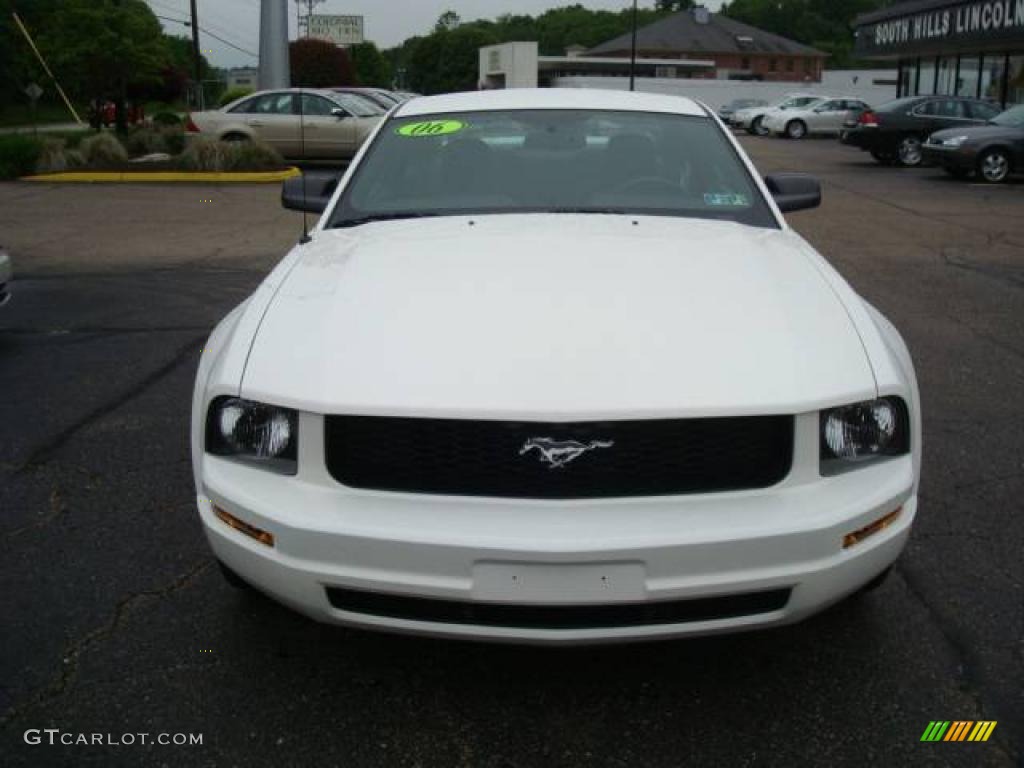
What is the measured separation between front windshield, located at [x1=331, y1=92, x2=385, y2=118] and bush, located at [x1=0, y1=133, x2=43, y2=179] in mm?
5248

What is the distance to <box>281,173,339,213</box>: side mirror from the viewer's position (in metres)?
4.37

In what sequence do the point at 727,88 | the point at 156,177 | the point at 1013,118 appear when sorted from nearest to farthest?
1. the point at 156,177
2. the point at 1013,118
3. the point at 727,88

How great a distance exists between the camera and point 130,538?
372 centimetres

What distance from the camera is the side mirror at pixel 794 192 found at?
14.4 feet

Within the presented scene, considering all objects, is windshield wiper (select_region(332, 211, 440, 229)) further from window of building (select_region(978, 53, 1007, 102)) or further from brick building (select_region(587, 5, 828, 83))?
brick building (select_region(587, 5, 828, 83))

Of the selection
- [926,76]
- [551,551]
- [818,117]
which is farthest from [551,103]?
[926,76]

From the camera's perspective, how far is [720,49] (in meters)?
92.6

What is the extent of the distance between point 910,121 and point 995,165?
4788 millimetres

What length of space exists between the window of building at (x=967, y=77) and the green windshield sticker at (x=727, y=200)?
3416 centimetres

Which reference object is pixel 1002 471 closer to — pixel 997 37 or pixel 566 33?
pixel 997 37

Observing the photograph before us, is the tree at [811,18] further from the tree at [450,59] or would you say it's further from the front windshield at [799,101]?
the front windshield at [799,101]

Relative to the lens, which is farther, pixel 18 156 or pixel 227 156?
pixel 227 156

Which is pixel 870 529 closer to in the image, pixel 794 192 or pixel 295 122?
pixel 794 192

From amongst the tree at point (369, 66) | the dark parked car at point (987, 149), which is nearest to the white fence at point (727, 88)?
the tree at point (369, 66)
